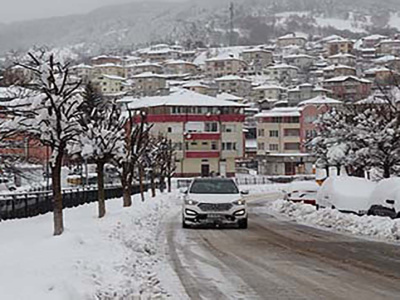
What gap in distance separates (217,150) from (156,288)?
91561 millimetres

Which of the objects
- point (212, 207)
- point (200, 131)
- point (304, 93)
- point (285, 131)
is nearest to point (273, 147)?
point (285, 131)

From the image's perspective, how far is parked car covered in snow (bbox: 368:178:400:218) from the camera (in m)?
22.0

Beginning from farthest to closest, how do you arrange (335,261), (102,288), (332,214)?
(332,214)
(335,261)
(102,288)

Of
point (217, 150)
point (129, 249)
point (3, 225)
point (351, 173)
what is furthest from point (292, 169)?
point (129, 249)

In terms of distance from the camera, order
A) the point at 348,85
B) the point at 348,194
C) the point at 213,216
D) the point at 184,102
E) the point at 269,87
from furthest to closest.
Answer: the point at 269,87, the point at 348,85, the point at 184,102, the point at 348,194, the point at 213,216

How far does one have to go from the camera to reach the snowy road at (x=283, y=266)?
11.1 metres

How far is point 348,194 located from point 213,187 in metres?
4.61

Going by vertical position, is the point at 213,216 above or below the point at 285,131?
below

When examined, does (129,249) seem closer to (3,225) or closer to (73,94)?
(73,94)

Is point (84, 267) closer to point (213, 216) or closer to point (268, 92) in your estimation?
point (213, 216)

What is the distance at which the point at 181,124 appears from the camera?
10188cm

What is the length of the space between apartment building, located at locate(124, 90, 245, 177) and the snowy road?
259ft

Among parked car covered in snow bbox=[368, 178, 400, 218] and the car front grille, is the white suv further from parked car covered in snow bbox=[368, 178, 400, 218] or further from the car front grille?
parked car covered in snow bbox=[368, 178, 400, 218]

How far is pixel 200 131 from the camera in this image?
10269 centimetres
